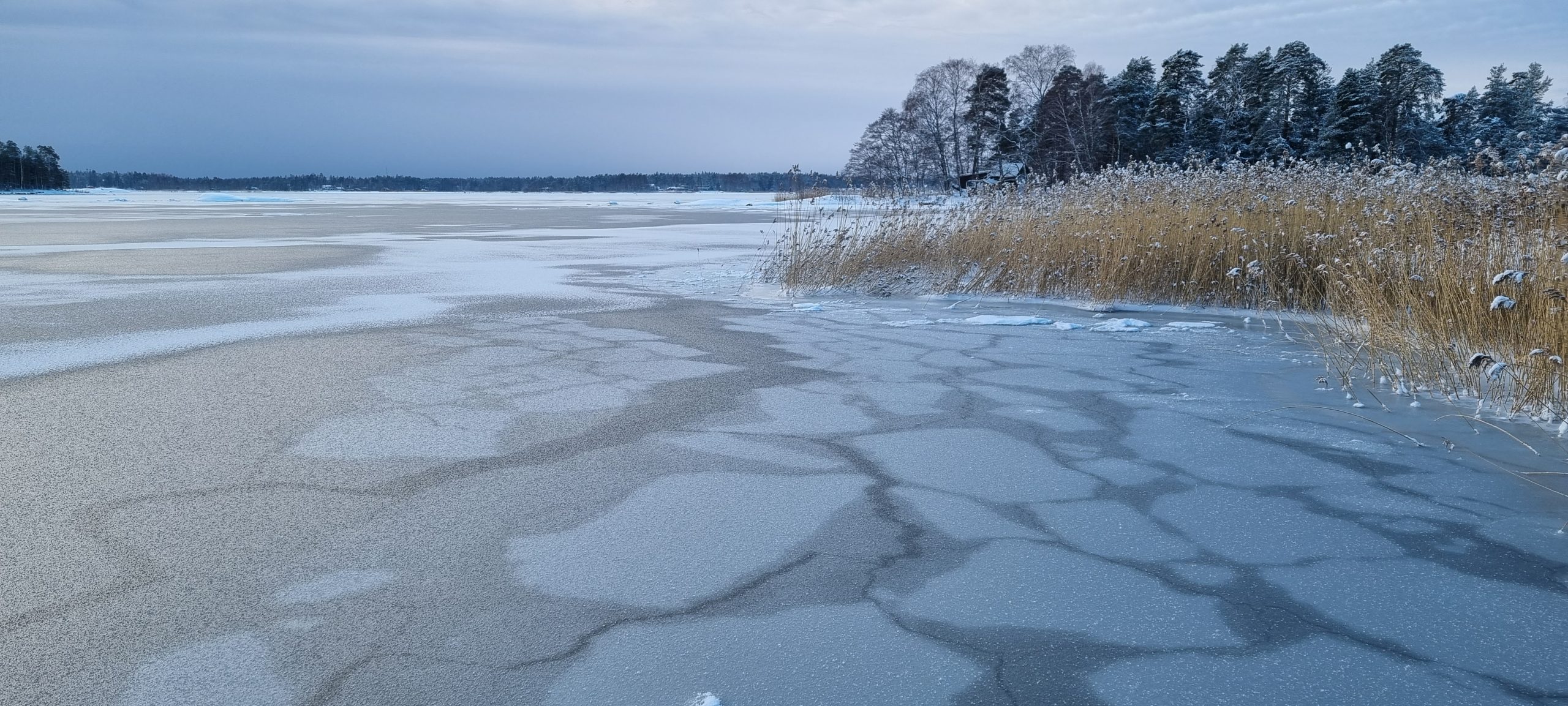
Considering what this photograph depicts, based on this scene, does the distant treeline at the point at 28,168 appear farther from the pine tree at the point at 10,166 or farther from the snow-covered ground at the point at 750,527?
the snow-covered ground at the point at 750,527

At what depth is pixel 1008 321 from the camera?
667 centimetres

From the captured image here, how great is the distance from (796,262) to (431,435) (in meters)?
5.66

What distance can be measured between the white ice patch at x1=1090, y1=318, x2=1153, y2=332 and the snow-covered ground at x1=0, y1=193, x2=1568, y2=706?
865 mm

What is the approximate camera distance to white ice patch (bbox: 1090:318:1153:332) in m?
6.34

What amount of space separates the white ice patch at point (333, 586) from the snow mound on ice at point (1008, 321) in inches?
197

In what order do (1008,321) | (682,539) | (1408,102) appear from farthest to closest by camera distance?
(1408,102) → (1008,321) → (682,539)

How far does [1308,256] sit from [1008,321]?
2.50 meters

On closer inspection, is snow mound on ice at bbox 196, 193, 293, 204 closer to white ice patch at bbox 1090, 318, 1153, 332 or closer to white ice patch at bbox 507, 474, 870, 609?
white ice patch at bbox 1090, 318, 1153, 332

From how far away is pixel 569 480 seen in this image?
301 centimetres

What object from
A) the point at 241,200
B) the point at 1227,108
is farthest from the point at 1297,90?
the point at 241,200

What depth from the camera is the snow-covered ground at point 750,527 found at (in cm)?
183

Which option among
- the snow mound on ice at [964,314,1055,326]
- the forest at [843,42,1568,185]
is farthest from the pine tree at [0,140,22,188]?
the snow mound on ice at [964,314,1055,326]

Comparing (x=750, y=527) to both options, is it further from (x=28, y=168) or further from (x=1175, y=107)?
(x=28, y=168)

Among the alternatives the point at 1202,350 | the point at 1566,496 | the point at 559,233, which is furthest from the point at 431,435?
the point at 559,233
